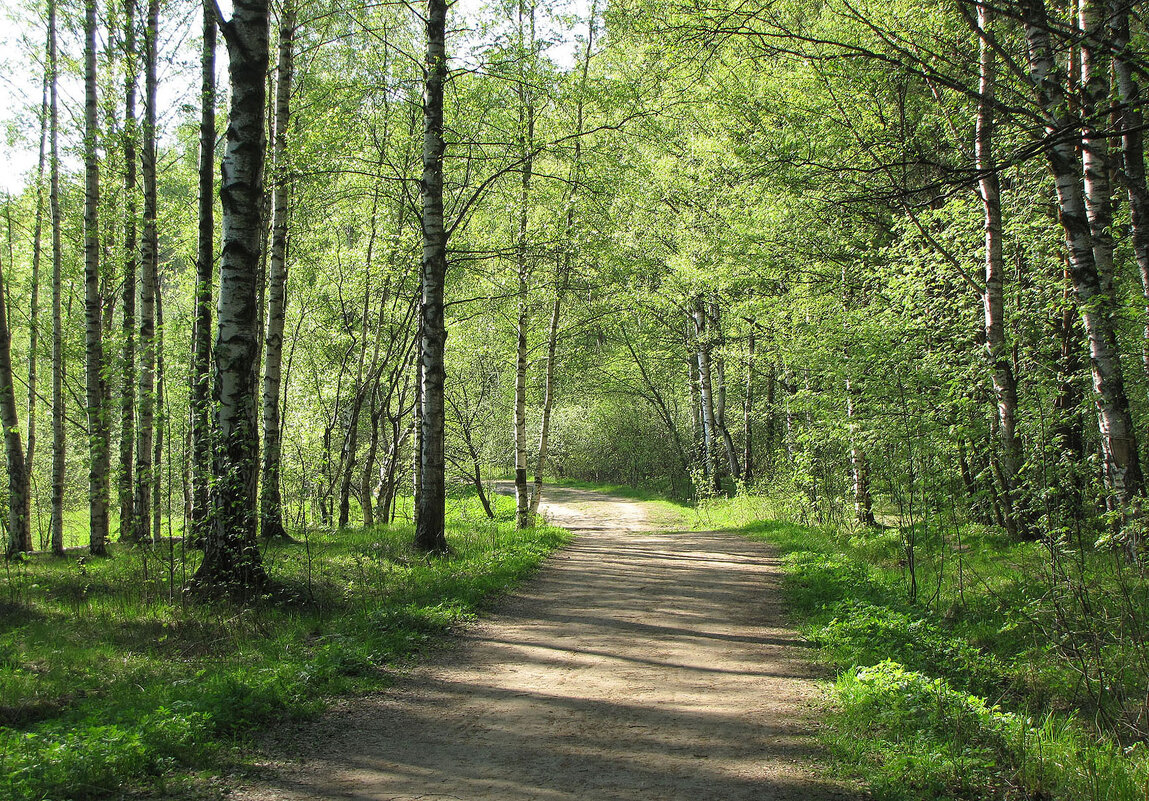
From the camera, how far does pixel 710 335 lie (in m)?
21.2

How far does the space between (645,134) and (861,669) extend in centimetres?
1543

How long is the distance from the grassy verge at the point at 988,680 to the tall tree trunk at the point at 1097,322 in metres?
1.04

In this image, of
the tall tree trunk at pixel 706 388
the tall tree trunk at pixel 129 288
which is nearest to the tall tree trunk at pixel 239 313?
the tall tree trunk at pixel 129 288

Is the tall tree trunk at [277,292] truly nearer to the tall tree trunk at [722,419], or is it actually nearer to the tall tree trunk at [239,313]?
the tall tree trunk at [239,313]

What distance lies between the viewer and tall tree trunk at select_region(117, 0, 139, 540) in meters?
9.73

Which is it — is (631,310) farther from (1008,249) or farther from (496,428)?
(1008,249)

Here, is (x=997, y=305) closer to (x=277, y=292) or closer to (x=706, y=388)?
(x=277, y=292)

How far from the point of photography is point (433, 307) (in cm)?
1087

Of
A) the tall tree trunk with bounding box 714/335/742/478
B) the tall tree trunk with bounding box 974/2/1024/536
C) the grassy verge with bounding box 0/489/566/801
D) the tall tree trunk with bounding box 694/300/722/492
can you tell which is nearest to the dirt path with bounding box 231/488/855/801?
the grassy verge with bounding box 0/489/566/801

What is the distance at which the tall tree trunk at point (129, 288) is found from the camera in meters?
9.73

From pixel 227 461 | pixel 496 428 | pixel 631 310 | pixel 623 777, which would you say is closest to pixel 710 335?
pixel 631 310

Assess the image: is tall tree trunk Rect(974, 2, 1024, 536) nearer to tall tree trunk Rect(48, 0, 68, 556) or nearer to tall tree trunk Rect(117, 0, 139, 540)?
tall tree trunk Rect(117, 0, 139, 540)

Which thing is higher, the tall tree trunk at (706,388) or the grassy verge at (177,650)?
the tall tree trunk at (706,388)

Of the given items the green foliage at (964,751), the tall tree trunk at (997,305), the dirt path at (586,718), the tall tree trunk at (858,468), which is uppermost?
the tall tree trunk at (997,305)
